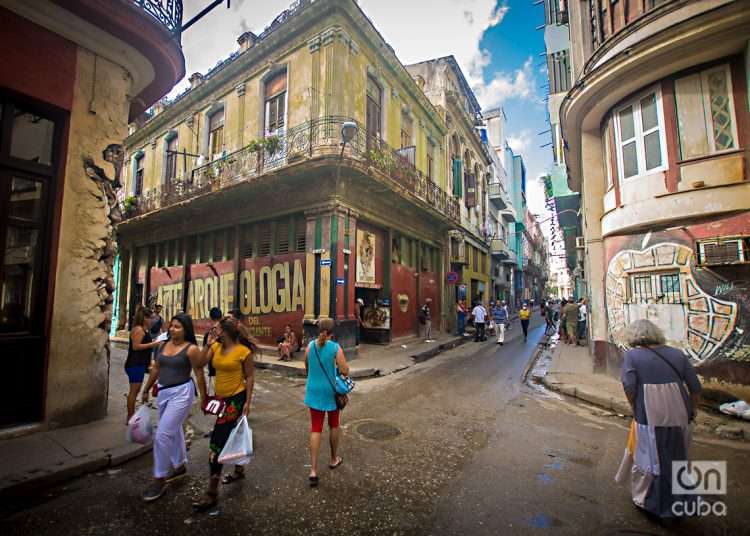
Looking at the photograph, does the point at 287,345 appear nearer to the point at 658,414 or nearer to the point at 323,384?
the point at 323,384

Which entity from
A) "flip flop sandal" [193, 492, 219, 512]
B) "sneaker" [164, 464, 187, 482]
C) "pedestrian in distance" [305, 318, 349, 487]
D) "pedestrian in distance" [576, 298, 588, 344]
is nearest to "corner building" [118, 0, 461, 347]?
"pedestrian in distance" [576, 298, 588, 344]

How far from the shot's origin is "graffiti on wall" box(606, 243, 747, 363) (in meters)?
6.19

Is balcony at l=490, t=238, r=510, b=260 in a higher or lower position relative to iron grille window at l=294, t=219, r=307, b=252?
higher

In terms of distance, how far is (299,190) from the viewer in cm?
1171

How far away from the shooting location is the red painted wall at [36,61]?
470 centimetres

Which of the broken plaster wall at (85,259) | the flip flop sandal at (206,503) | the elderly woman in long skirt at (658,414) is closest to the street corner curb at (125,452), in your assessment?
the broken plaster wall at (85,259)

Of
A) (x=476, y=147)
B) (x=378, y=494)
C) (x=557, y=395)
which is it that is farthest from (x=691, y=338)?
(x=476, y=147)

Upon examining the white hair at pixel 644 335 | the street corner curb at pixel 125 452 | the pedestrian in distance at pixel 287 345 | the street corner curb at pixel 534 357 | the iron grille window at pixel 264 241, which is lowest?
the street corner curb at pixel 534 357

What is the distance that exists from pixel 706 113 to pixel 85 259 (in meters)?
10.7

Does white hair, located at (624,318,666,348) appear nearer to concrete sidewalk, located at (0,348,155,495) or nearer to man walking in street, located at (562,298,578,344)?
concrete sidewalk, located at (0,348,155,495)

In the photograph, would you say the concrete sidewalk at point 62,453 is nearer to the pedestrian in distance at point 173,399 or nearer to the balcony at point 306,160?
the pedestrian in distance at point 173,399

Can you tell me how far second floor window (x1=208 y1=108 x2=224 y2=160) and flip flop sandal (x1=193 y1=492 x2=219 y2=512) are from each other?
14179mm

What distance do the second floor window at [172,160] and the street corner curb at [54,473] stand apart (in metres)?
15.9

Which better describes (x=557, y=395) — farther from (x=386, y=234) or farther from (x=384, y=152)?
(x=384, y=152)
